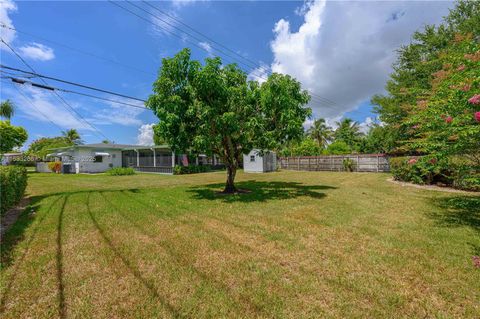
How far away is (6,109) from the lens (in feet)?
82.8

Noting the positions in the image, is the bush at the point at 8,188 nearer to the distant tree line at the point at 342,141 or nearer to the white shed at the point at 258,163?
the distant tree line at the point at 342,141

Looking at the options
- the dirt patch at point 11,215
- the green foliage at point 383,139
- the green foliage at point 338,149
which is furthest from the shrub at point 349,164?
the dirt patch at point 11,215

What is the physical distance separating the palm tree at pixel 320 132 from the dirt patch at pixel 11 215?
37.3m

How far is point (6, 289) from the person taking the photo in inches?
113

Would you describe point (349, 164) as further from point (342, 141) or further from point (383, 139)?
point (342, 141)

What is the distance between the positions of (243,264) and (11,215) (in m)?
7.37

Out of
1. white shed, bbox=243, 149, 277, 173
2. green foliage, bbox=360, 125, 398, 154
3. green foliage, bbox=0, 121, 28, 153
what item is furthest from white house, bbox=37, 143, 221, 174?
green foliage, bbox=360, 125, 398, 154

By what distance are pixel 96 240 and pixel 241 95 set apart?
6448 millimetres

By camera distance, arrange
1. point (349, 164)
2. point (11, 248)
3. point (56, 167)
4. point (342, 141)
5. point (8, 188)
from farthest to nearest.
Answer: point (342, 141), point (56, 167), point (349, 164), point (8, 188), point (11, 248)

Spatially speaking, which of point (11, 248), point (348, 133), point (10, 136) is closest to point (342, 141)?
Result: point (348, 133)

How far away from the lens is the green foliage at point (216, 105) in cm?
794

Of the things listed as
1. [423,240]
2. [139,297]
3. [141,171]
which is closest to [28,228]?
[139,297]

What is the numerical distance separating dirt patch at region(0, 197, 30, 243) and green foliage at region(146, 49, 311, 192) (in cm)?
473

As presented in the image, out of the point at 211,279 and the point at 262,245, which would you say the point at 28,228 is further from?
the point at 262,245
